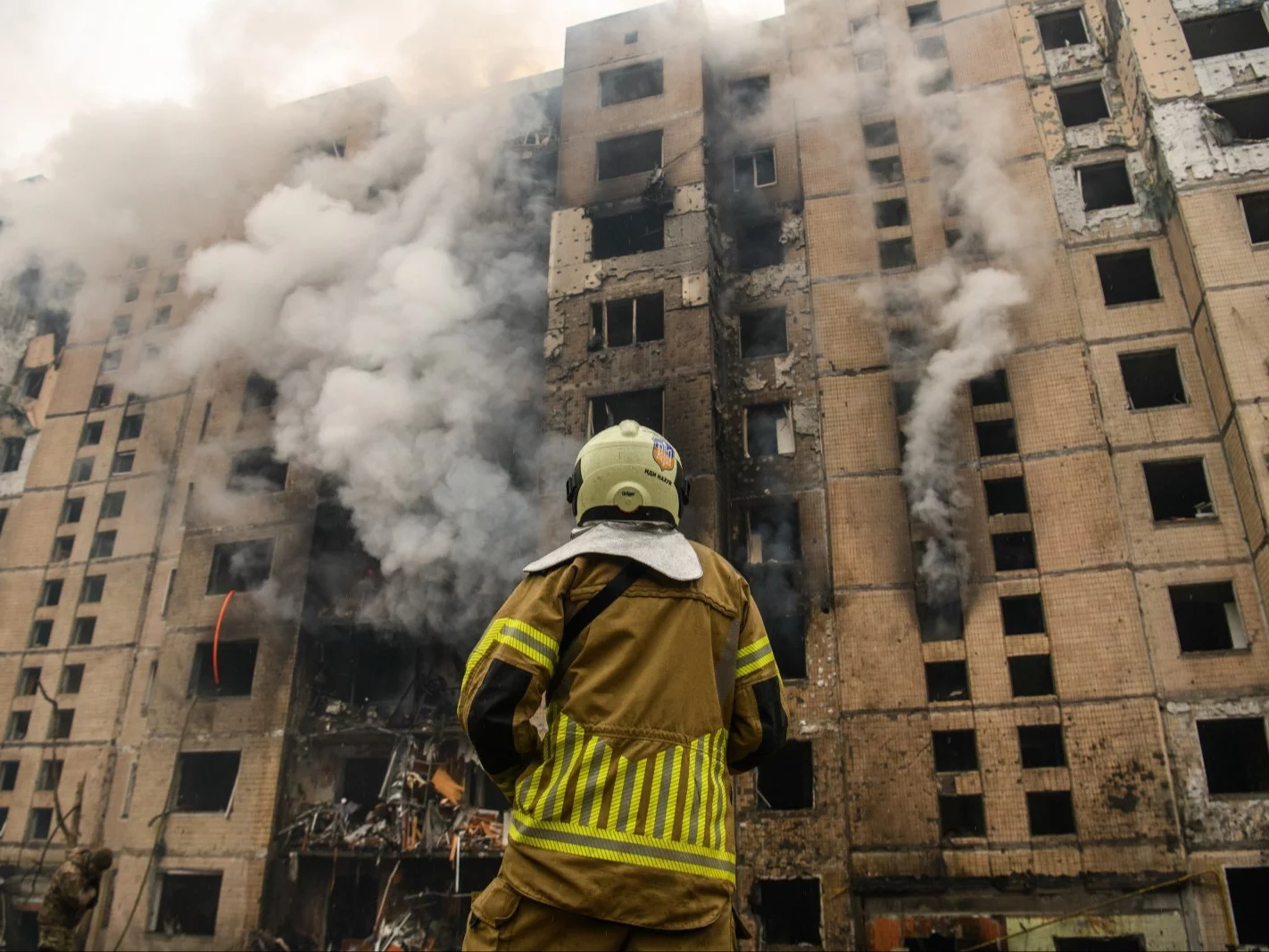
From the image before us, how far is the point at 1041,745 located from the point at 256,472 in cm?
1780

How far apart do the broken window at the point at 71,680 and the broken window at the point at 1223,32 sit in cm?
2837

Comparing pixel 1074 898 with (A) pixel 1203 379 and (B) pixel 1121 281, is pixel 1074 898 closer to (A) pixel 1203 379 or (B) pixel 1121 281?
(A) pixel 1203 379

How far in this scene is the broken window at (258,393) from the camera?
21.5m

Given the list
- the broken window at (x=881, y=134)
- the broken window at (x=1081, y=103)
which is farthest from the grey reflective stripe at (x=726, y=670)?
the broken window at (x=1081, y=103)

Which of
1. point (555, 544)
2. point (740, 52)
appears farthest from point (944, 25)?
point (555, 544)

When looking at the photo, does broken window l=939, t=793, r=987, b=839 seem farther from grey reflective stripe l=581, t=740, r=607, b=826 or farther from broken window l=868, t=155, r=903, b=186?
grey reflective stripe l=581, t=740, r=607, b=826

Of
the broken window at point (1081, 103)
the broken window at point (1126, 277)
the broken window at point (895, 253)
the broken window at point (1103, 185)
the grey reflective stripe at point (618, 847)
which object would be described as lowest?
the grey reflective stripe at point (618, 847)

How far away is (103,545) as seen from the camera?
73.7ft

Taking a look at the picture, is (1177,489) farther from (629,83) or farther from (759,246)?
(629,83)

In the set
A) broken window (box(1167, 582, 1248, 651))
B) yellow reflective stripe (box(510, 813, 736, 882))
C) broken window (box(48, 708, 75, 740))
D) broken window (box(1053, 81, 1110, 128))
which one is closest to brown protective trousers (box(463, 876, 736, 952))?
yellow reflective stripe (box(510, 813, 736, 882))

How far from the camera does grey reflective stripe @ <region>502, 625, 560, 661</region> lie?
2779mm

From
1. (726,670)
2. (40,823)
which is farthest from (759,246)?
(40,823)

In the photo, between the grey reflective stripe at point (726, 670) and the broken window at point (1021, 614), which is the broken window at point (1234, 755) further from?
the grey reflective stripe at point (726, 670)

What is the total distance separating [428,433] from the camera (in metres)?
18.7
